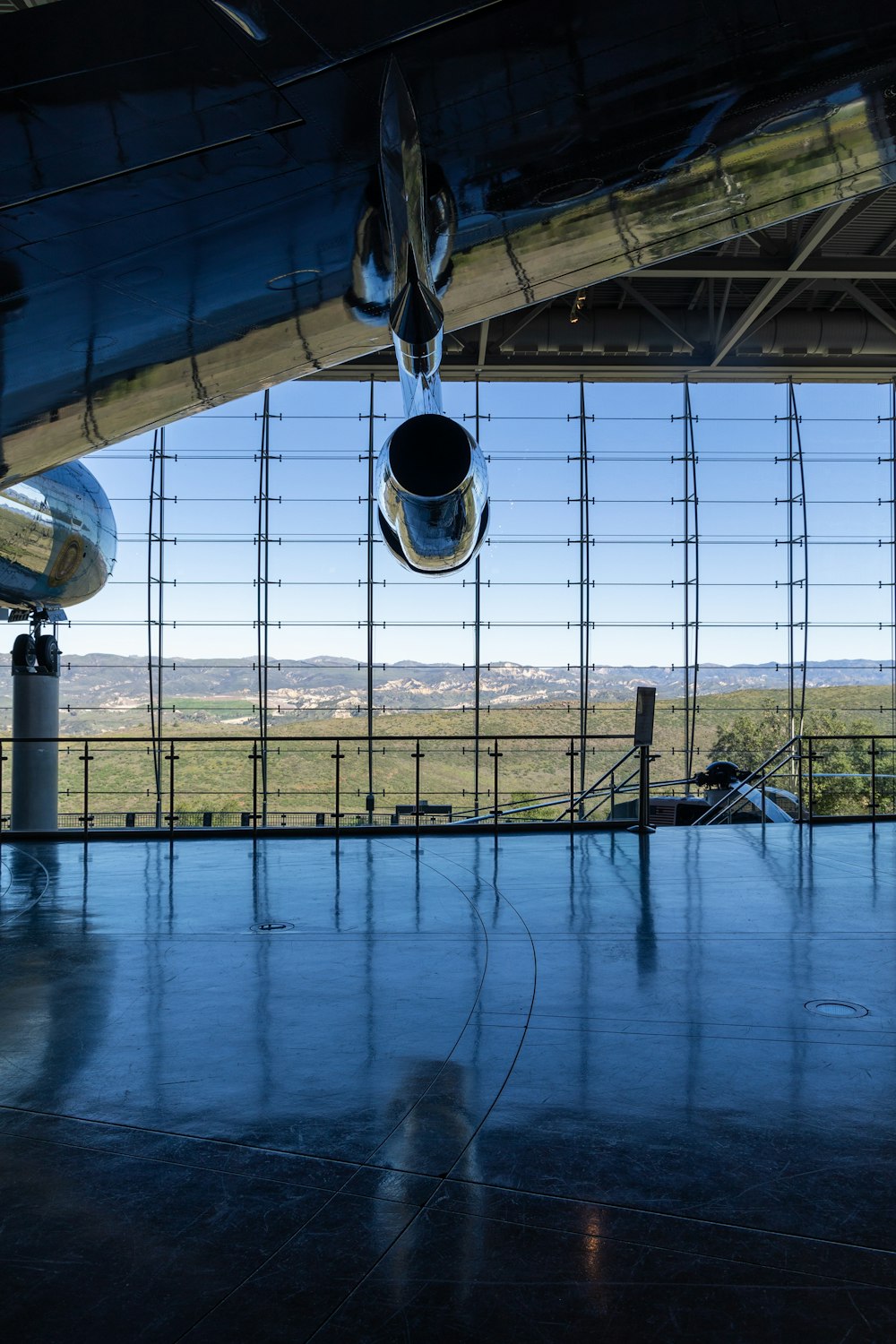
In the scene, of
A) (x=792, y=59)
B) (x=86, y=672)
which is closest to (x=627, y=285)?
(x=86, y=672)

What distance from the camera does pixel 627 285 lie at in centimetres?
1356

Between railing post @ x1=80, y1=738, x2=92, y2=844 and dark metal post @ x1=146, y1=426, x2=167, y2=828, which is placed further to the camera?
dark metal post @ x1=146, y1=426, x2=167, y2=828

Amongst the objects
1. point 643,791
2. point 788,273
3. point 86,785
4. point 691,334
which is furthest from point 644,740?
point 691,334

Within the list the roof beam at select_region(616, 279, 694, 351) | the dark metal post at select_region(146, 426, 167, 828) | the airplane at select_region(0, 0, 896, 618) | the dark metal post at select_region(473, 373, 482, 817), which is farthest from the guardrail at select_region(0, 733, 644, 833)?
the airplane at select_region(0, 0, 896, 618)

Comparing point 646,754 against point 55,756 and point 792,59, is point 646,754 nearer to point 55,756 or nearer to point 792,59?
point 792,59

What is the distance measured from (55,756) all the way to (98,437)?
8.54 meters

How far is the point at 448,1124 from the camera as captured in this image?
2576mm

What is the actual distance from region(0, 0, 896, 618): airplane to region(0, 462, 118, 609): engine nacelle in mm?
4899

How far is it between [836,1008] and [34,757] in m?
9.39

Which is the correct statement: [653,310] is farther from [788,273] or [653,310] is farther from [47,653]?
[47,653]

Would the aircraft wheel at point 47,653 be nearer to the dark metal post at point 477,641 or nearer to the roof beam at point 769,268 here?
the dark metal post at point 477,641

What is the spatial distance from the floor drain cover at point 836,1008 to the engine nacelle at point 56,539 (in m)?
6.41

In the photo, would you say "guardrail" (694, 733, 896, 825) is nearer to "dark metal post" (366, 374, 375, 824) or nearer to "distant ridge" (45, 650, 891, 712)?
"distant ridge" (45, 650, 891, 712)

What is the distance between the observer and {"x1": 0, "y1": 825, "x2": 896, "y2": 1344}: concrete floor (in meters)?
1.82
